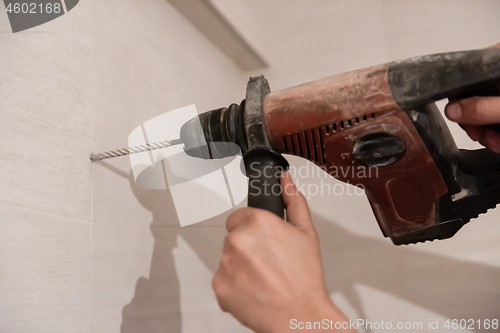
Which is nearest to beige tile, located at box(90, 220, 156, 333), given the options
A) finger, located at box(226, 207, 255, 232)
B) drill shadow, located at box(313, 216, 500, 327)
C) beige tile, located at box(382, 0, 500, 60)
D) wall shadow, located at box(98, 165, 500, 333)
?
wall shadow, located at box(98, 165, 500, 333)

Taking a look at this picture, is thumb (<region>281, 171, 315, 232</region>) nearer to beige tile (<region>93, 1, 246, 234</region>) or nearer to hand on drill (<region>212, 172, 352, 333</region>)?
hand on drill (<region>212, 172, 352, 333</region>)

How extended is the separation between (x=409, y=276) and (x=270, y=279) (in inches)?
28.6

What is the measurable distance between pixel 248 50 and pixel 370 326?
93cm

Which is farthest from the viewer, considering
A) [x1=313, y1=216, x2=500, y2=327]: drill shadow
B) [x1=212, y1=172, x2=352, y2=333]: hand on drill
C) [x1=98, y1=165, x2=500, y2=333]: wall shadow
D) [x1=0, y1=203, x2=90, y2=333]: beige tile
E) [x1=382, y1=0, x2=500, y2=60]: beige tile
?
[x1=382, y1=0, x2=500, y2=60]: beige tile

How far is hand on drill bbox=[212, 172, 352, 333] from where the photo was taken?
13.0 inches

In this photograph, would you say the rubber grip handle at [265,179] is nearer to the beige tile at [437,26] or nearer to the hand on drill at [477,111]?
the hand on drill at [477,111]

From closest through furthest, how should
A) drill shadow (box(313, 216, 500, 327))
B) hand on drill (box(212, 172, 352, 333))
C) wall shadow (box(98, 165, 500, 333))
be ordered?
hand on drill (box(212, 172, 352, 333)), wall shadow (box(98, 165, 500, 333)), drill shadow (box(313, 216, 500, 327))

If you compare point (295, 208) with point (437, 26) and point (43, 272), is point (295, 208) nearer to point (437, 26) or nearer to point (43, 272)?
point (43, 272)

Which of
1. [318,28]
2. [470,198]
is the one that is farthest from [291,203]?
[318,28]

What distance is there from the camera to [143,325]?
62cm

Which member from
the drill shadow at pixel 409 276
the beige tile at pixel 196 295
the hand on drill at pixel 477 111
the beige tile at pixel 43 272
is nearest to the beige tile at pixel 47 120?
the beige tile at pixel 43 272

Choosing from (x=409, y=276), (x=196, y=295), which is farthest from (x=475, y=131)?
(x=196, y=295)

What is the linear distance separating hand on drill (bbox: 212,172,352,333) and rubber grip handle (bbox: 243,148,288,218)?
0.15 ft

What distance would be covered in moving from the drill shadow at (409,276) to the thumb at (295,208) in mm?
612
